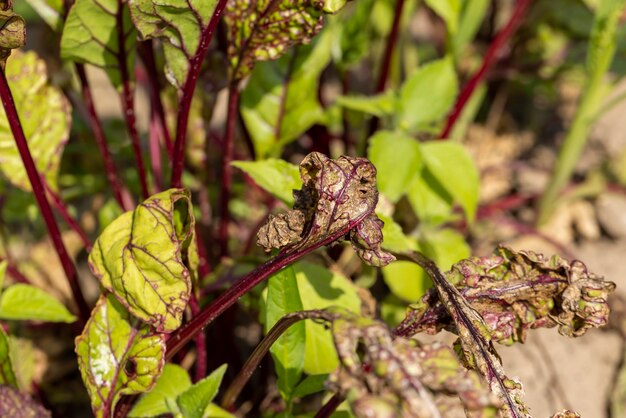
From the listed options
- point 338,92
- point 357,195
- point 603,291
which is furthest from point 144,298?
point 338,92

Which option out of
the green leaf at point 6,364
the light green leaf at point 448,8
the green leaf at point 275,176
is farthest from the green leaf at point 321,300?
the light green leaf at point 448,8

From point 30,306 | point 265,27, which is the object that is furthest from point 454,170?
point 30,306

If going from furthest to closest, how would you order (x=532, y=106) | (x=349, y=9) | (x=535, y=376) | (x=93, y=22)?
(x=532, y=106) < (x=349, y=9) < (x=535, y=376) < (x=93, y=22)

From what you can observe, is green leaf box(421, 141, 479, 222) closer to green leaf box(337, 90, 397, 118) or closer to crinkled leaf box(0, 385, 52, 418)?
green leaf box(337, 90, 397, 118)

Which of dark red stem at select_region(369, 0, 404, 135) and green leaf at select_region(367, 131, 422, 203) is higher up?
dark red stem at select_region(369, 0, 404, 135)

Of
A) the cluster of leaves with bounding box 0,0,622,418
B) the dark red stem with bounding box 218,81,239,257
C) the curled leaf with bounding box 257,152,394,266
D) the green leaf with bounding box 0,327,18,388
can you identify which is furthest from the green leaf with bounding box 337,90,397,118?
the green leaf with bounding box 0,327,18,388

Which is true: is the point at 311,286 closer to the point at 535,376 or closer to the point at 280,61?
the point at 280,61
